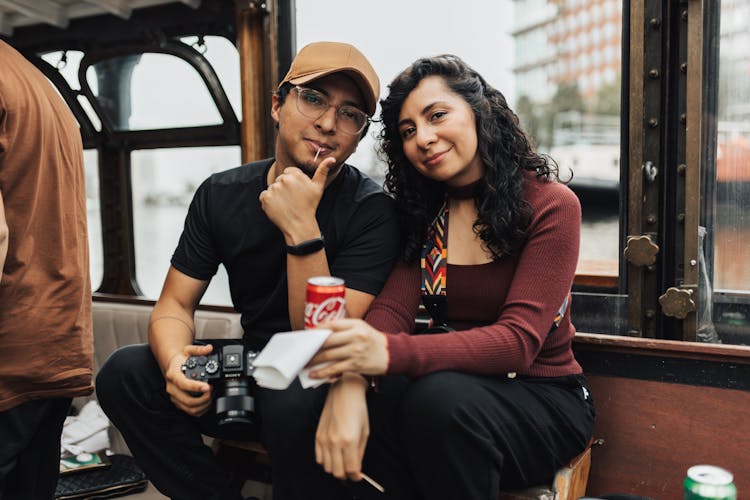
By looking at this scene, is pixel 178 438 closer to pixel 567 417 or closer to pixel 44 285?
pixel 44 285

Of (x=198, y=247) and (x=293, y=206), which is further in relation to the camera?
(x=198, y=247)

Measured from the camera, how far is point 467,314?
75.1 inches

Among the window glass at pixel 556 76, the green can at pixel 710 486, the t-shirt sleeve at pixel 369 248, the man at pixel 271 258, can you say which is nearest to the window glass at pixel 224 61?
the window glass at pixel 556 76

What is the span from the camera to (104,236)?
3973 millimetres

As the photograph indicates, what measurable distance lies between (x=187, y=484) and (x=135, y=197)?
2.43 metres

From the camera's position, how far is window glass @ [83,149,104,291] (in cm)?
406

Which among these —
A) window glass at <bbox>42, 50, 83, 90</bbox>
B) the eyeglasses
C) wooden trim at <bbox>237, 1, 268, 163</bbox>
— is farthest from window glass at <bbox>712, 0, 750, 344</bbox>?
window glass at <bbox>42, 50, 83, 90</bbox>

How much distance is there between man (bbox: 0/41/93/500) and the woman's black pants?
0.20m

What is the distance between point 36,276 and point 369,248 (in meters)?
0.94

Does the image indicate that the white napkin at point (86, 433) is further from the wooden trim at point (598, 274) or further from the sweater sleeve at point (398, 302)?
the wooden trim at point (598, 274)

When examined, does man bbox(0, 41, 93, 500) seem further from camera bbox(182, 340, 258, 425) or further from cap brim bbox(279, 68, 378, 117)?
cap brim bbox(279, 68, 378, 117)

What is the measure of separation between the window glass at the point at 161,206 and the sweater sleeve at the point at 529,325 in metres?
2.37

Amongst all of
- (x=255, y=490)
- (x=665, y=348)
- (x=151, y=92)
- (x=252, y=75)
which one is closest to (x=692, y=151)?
(x=665, y=348)

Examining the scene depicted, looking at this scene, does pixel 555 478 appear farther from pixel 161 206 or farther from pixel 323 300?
pixel 161 206
